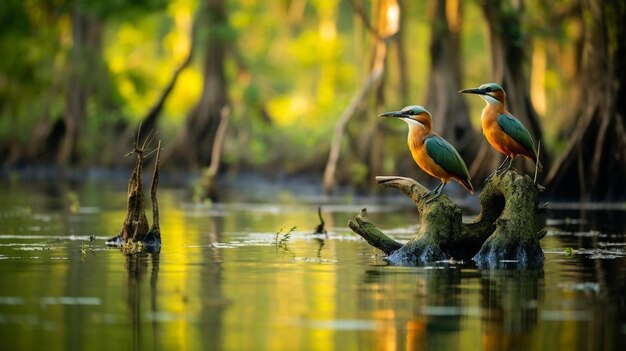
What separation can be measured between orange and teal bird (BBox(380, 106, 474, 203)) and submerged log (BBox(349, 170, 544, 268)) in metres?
0.26

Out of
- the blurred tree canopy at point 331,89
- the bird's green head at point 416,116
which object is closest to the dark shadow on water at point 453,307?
the bird's green head at point 416,116

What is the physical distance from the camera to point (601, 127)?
2698 centimetres

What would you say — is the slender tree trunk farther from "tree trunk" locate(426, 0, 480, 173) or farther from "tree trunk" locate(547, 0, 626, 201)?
"tree trunk" locate(547, 0, 626, 201)

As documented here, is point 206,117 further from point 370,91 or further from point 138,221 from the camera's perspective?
point 138,221

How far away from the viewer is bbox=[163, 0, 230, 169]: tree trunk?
40.2 metres

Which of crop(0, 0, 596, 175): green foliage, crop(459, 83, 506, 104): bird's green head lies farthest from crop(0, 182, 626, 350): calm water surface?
crop(0, 0, 596, 175): green foliage

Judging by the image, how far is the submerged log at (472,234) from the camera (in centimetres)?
1484

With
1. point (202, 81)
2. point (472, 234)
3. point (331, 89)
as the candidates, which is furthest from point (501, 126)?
point (331, 89)

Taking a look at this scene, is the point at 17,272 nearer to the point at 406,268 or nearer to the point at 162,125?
the point at 406,268

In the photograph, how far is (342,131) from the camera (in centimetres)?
3228

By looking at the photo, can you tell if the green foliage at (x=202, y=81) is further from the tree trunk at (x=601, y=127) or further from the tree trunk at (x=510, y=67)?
the tree trunk at (x=601, y=127)

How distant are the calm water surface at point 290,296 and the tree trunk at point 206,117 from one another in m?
20.2

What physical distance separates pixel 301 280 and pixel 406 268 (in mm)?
1444

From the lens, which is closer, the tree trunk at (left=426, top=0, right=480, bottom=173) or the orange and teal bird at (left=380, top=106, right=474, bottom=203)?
the orange and teal bird at (left=380, top=106, right=474, bottom=203)
